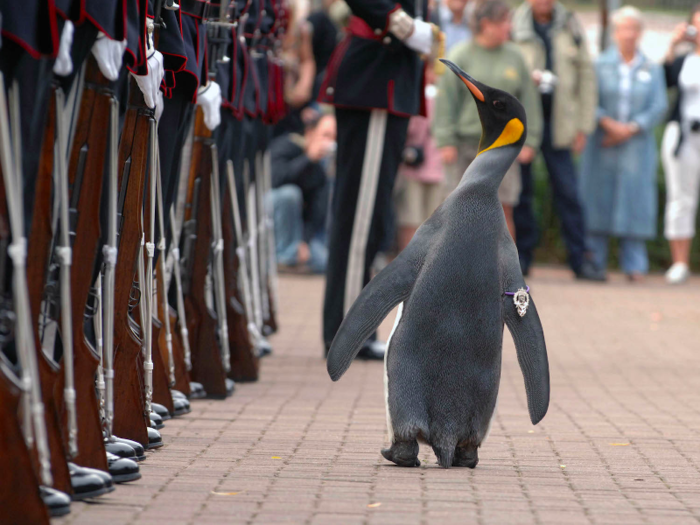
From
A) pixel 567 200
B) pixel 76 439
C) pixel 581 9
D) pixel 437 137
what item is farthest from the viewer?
pixel 581 9

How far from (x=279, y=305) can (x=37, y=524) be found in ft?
24.8

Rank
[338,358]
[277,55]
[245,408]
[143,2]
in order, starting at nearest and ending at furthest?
[143,2], [338,358], [245,408], [277,55]

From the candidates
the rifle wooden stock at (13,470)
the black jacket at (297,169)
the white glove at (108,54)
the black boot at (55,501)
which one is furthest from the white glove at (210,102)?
the black jacket at (297,169)

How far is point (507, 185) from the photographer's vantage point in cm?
1155

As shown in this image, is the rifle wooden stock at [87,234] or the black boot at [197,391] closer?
the rifle wooden stock at [87,234]

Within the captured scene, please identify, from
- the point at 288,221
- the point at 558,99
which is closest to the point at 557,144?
the point at 558,99

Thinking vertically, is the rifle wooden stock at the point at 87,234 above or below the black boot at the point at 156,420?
above

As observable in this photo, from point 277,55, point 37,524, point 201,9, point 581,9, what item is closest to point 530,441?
point 201,9

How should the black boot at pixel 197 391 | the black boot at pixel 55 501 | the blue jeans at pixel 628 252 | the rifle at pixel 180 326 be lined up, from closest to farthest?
the black boot at pixel 55 501, the rifle at pixel 180 326, the black boot at pixel 197 391, the blue jeans at pixel 628 252

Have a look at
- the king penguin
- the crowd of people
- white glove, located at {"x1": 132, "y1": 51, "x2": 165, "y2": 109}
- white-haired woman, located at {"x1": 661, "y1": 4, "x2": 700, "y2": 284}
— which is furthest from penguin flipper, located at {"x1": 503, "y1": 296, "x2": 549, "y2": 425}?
white-haired woman, located at {"x1": 661, "y1": 4, "x2": 700, "y2": 284}

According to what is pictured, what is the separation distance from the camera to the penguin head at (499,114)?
410cm

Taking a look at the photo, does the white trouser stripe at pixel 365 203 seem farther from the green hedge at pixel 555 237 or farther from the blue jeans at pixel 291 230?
the green hedge at pixel 555 237

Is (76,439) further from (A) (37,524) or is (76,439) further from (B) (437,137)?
(B) (437,137)

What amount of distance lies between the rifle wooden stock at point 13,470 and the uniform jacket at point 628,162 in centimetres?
1087
